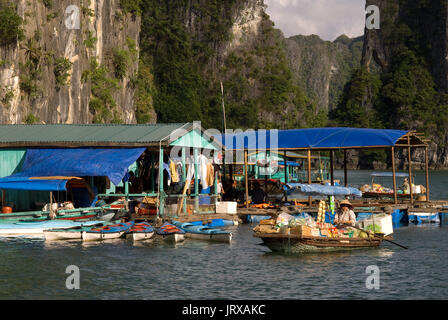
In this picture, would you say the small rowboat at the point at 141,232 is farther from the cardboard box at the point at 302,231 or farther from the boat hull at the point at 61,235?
the cardboard box at the point at 302,231

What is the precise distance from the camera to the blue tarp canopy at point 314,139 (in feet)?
107

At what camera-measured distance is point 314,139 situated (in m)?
33.8

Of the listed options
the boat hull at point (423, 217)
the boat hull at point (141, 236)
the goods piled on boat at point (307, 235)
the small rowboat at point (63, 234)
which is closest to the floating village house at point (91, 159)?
the boat hull at point (141, 236)

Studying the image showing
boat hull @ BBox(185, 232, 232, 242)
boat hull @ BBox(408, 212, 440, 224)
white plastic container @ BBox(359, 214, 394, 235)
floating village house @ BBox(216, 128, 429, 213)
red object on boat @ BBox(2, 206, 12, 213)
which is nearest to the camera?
white plastic container @ BBox(359, 214, 394, 235)

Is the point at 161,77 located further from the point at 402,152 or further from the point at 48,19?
the point at 48,19

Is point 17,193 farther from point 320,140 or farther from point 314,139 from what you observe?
point 320,140

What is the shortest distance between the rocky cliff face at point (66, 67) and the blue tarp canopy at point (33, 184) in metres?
21.0

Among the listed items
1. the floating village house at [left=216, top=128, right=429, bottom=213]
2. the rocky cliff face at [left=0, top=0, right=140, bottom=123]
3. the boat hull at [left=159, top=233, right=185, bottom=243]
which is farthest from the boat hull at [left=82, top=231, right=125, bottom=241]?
the rocky cliff face at [left=0, top=0, right=140, bottom=123]

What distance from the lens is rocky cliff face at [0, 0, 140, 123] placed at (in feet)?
164

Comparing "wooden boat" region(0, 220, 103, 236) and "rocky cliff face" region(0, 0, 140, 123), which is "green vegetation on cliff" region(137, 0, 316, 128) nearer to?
"rocky cliff face" region(0, 0, 140, 123)

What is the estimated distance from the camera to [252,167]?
59.8 metres

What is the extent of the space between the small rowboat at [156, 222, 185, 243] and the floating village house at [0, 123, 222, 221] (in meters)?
1.90

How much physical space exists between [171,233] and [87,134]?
836 cm

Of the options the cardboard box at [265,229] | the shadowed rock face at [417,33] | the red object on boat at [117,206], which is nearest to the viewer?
the cardboard box at [265,229]
